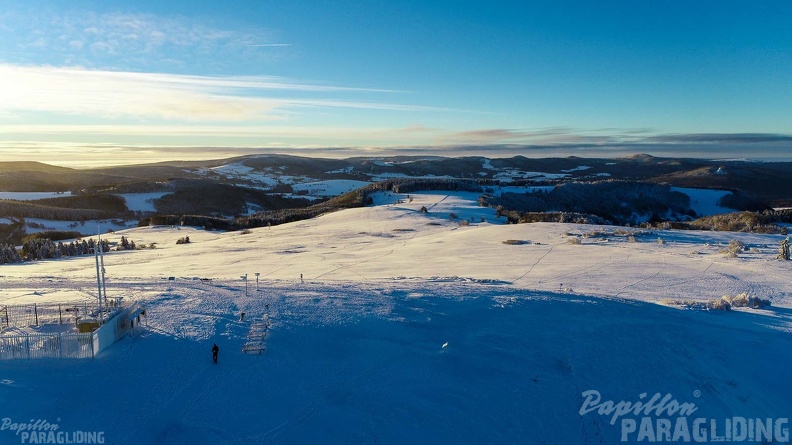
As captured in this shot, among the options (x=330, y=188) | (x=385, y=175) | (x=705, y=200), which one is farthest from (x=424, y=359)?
(x=385, y=175)

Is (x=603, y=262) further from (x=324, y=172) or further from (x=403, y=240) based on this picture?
(x=324, y=172)

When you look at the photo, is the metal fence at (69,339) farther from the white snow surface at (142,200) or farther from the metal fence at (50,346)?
the white snow surface at (142,200)

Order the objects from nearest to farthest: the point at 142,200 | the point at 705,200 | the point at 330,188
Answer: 1. the point at 705,200
2. the point at 142,200
3. the point at 330,188

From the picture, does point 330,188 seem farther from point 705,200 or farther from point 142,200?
point 705,200

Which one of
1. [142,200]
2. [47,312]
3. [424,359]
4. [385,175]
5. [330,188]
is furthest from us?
[385,175]

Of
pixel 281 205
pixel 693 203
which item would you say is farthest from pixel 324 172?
pixel 693 203

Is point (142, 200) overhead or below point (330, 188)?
below

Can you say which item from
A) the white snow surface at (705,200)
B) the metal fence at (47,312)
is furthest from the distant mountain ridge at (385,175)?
the metal fence at (47,312)

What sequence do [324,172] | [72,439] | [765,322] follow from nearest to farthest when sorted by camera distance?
[72,439], [765,322], [324,172]

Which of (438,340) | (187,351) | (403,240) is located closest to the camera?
(187,351)
